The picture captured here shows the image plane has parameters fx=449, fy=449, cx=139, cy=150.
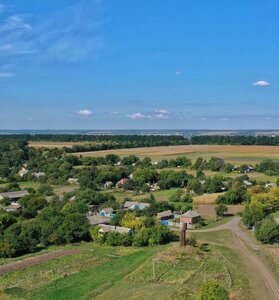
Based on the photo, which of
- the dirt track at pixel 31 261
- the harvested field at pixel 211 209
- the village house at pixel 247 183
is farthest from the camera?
the village house at pixel 247 183

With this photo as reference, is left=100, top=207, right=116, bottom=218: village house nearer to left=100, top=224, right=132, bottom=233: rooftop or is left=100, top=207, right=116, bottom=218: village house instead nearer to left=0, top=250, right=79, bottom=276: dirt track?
left=100, top=224, right=132, bottom=233: rooftop

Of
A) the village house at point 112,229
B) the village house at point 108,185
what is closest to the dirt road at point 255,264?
the village house at point 112,229

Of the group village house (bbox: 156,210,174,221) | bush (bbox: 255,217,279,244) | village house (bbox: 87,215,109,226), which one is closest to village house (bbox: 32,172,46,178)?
village house (bbox: 87,215,109,226)

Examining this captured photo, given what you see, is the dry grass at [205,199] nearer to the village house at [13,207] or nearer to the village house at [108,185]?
the village house at [108,185]

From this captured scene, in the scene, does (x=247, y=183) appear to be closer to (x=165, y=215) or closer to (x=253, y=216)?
(x=165, y=215)

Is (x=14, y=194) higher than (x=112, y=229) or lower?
lower

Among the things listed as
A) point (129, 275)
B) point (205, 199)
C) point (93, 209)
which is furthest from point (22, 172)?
point (129, 275)

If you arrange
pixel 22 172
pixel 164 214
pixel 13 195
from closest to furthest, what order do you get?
pixel 164 214, pixel 13 195, pixel 22 172
